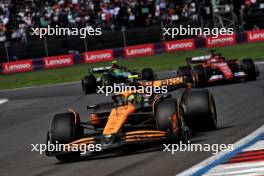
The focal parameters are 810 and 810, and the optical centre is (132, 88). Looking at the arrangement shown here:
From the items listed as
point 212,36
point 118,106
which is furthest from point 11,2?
point 118,106

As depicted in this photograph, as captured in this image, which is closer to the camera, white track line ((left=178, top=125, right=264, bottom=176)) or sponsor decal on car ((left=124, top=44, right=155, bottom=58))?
white track line ((left=178, top=125, right=264, bottom=176))


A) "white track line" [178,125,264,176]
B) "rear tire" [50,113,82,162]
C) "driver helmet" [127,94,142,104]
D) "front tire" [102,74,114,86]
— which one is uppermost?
"driver helmet" [127,94,142,104]

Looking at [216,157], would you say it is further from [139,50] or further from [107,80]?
[139,50]

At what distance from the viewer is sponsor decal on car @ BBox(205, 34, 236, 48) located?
42375 mm

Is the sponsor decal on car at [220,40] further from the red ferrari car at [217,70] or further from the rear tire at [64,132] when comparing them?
the rear tire at [64,132]

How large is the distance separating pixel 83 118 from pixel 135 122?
6.71 meters

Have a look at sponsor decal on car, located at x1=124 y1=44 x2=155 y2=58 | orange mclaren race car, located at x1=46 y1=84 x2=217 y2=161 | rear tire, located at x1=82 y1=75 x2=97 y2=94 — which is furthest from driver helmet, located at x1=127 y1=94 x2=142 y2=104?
sponsor decal on car, located at x1=124 y1=44 x2=155 y2=58

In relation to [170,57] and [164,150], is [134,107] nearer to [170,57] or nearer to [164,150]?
[164,150]

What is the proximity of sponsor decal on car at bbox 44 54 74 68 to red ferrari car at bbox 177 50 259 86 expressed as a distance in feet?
61.3

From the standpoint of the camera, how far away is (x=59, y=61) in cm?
4400

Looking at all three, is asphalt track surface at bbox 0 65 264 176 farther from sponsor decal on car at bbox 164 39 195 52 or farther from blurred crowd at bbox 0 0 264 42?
blurred crowd at bbox 0 0 264 42

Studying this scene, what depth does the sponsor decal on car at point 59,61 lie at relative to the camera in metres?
43.9

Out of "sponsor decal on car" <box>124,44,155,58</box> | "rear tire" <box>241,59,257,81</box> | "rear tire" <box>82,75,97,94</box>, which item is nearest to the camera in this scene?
"rear tire" <box>241,59,257,81</box>

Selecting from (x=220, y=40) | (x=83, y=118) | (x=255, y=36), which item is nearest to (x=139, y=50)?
(x=220, y=40)
